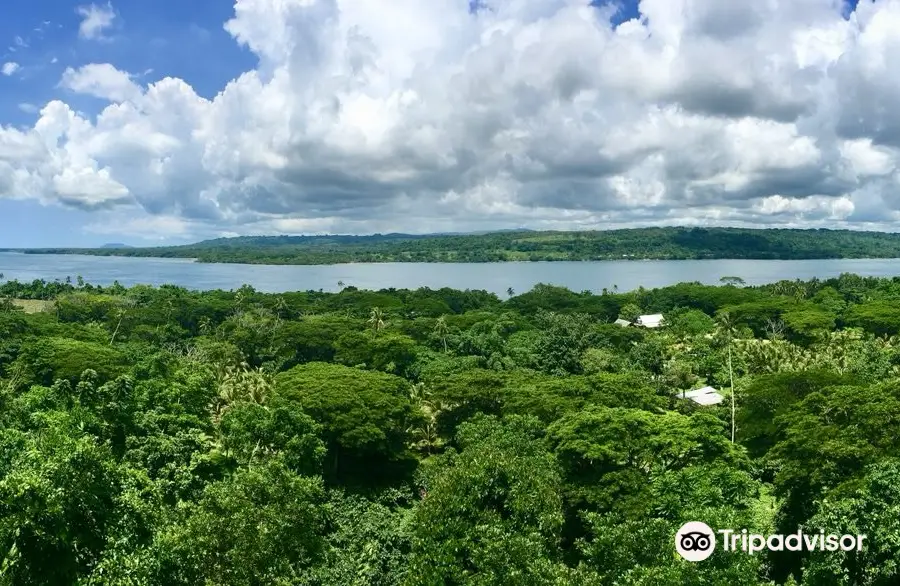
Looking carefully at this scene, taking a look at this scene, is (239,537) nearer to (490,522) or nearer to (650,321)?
(490,522)

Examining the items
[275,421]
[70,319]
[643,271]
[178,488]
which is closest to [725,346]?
[275,421]

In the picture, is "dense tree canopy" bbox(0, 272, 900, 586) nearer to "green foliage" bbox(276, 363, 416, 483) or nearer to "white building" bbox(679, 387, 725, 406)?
"green foliage" bbox(276, 363, 416, 483)

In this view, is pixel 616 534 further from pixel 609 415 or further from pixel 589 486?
pixel 609 415

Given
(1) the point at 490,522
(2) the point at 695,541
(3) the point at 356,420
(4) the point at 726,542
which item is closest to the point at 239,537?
(1) the point at 490,522

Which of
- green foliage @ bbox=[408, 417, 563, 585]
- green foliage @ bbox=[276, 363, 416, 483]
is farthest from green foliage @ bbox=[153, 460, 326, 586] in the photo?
green foliage @ bbox=[276, 363, 416, 483]

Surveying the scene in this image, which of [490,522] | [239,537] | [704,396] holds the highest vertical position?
[239,537]

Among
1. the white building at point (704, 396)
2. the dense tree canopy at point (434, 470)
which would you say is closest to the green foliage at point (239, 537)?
the dense tree canopy at point (434, 470)
